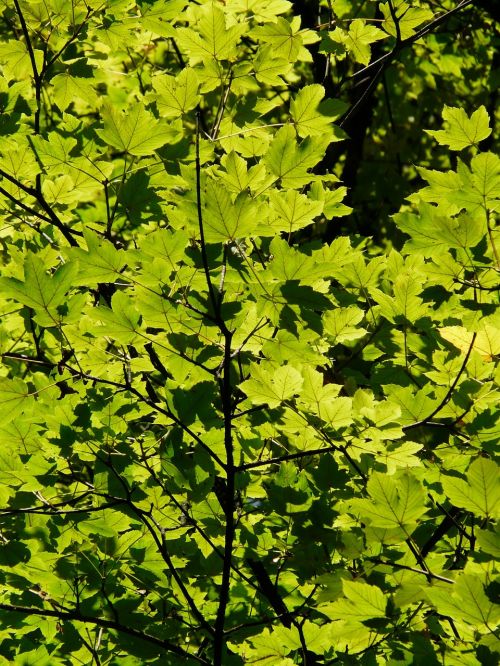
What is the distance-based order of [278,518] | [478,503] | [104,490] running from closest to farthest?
[478,503] < [104,490] < [278,518]

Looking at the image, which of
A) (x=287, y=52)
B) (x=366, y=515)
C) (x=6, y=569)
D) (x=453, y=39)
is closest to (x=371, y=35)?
(x=287, y=52)

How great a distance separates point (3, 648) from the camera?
2.15 metres

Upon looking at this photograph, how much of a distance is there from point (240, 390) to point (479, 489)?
778 millimetres

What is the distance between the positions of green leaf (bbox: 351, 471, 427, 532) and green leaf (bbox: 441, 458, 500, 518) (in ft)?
0.23

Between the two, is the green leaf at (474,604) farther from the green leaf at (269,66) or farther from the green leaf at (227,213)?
the green leaf at (269,66)

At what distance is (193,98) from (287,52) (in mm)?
497

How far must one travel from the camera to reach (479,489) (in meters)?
1.24

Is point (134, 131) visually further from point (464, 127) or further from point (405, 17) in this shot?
point (405, 17)

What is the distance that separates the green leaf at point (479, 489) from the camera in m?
1.23

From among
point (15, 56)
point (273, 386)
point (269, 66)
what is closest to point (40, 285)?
point (273, 386)

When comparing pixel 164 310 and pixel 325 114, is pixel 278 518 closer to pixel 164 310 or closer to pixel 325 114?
pixel 164 310

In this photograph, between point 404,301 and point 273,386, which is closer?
point 273,386

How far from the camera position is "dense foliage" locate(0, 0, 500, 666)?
4.70 ft

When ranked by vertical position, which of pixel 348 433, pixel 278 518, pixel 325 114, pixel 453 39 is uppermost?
pixel 453 39
